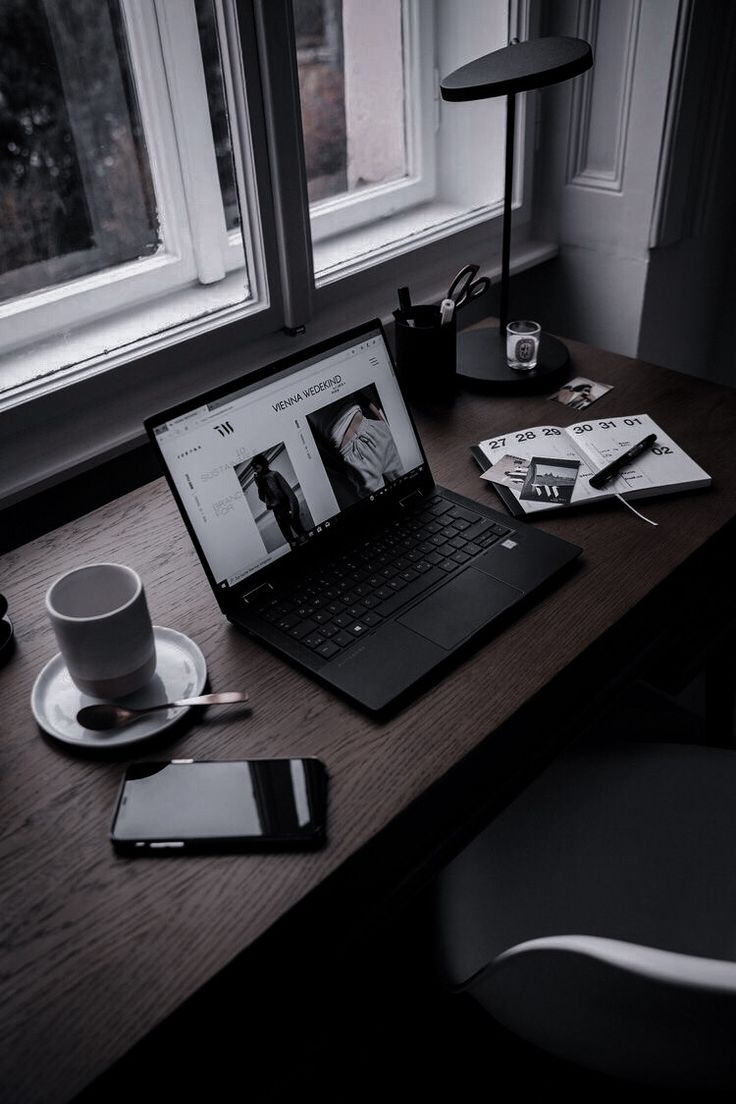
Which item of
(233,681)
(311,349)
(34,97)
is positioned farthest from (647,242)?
(233,681)

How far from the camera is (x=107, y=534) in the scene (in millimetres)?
1097

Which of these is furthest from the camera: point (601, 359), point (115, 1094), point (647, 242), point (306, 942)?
point (647, 242)

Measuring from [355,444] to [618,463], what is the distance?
348mm

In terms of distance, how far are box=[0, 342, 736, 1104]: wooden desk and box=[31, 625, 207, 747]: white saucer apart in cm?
2

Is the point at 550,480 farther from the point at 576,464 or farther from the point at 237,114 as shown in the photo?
the point at 237,114

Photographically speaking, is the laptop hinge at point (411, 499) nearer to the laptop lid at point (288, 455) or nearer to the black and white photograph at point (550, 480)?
the laptop lid at point (288, 455)

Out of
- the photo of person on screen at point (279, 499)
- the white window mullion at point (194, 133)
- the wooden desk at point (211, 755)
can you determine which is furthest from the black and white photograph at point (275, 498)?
the white window mullion at point (194, 133)

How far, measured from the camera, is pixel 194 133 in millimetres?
1306

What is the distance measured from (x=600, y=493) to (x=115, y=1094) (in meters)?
0.81

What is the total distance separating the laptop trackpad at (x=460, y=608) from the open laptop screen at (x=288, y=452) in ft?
0.53

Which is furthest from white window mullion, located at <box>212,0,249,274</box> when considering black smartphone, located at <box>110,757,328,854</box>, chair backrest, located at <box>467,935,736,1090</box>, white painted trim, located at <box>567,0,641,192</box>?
chair backrest, located at <box>467,935,736,1090</box>

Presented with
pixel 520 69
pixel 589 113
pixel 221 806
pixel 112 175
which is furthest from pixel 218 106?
pixel 221 806

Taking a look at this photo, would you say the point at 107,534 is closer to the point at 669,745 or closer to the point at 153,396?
the point at 153,396

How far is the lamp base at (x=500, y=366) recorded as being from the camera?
1354 millimetres
